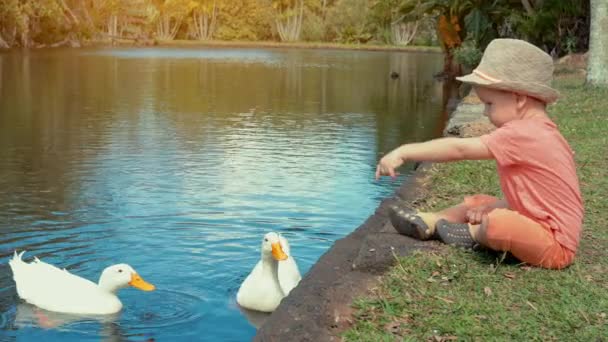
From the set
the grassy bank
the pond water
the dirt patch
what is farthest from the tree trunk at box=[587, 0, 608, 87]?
the grassy bank

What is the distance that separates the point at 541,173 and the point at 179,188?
670cm

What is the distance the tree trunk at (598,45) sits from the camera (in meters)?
15.8

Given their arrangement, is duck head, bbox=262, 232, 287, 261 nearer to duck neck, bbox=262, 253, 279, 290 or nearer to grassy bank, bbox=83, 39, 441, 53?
duck neck, bbox=262, 253, 279, 290

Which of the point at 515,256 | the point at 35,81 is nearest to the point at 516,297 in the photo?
the point at 515,256

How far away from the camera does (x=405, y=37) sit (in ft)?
258

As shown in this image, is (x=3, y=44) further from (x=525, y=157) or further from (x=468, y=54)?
(x=525, y=157)

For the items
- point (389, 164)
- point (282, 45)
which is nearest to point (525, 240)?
point (389, 164)

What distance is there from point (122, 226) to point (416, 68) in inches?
1360

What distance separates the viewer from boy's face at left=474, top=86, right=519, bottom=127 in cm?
475

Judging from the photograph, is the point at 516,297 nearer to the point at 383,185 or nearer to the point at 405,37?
the point at 383,185

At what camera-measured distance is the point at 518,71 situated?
4.63m

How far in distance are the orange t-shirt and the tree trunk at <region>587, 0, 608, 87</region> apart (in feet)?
39.1

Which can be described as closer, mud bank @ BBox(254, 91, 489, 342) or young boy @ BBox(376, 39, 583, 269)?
mud bank @ BBox(254, 91, 489, 342)

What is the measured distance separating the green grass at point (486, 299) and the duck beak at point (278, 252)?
5.20ft
